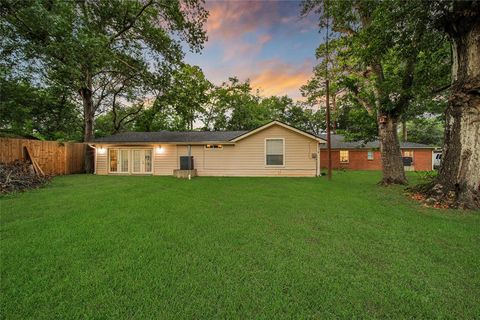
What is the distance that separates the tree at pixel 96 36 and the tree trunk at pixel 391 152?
1070 cm

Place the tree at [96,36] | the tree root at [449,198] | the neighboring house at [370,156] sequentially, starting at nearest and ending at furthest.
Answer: the tree root at [449,198], the tree at [96,36], the neighboring house at [370,156]

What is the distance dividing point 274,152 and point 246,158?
5.84ft

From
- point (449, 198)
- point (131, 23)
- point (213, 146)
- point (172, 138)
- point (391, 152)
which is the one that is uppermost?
point (131, 23)

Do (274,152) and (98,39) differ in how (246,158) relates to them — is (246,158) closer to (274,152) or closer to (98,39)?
(274,152)

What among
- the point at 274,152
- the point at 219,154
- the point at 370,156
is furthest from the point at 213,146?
the point at 370,156

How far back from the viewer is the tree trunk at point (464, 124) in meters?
5.10

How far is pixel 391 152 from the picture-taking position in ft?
29.0

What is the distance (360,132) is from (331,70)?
4.05m

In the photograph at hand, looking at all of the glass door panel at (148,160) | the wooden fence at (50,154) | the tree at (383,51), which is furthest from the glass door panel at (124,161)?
the tree at (383,51)

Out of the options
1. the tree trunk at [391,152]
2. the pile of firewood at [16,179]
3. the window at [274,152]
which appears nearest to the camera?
the pile of firewood at [16,179]

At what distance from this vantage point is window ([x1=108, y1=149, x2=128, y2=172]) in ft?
45.9

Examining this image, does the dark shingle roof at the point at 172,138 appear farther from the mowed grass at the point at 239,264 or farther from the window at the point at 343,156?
the window at the point at 343,156

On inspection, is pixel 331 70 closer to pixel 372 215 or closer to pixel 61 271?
pixel 372 215

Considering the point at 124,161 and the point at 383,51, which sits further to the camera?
the point at 124,161
